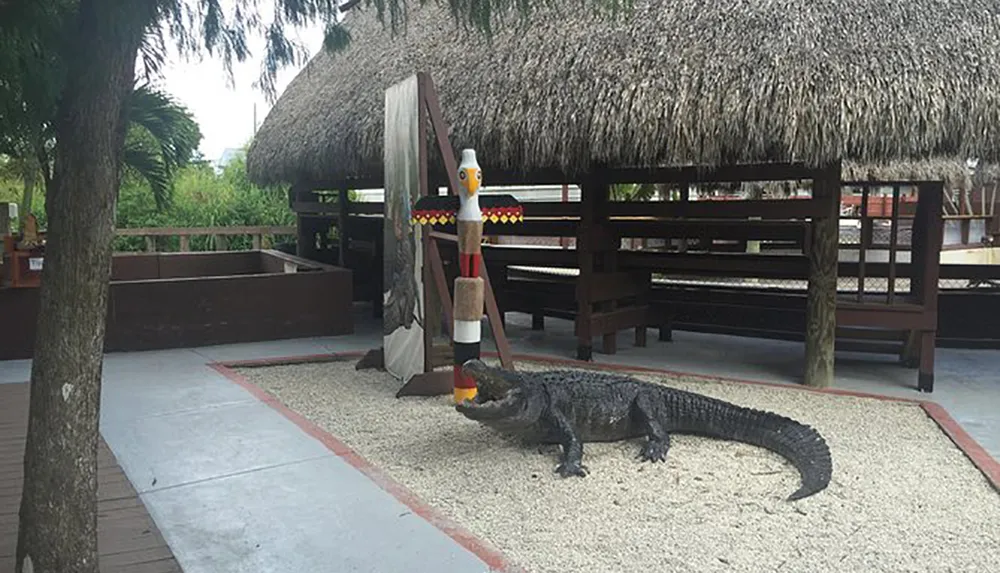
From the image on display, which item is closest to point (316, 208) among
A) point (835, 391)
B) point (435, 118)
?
point (435, 118)

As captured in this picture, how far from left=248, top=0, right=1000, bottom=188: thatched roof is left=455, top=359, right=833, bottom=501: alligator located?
2019 mm

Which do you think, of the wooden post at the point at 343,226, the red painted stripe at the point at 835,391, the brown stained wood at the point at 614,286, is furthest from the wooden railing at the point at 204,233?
the brown stained wood at the point at 614,286

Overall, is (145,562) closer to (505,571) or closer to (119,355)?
(505,571)

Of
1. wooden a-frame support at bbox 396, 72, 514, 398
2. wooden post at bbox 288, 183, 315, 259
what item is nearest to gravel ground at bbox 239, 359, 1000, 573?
wooden a-frame support at bbox 396, 72, 514, 398

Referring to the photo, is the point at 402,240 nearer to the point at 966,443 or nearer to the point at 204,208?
the point at 966,443

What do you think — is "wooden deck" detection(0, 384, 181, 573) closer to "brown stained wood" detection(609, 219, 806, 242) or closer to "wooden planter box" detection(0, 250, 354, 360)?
"wooden planter box" detection(0, 250, 354, 360)

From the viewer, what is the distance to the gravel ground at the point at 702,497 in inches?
131

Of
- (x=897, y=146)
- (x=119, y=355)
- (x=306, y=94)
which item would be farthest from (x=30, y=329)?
(x=897, y=146)

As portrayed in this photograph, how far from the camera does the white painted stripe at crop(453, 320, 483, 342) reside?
4.93 meters

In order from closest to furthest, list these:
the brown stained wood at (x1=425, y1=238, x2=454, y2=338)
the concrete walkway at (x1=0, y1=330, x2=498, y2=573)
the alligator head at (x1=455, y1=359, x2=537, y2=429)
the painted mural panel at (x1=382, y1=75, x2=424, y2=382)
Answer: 1. the concrete walkway at (x1=0, y1=330, x2=498, y2=573)
2. the alligator head at (x1=455, y1=359, x2=537, y2=429)
3. the brown stained wood at (x1=425, y1=238, x2=454, y2=338)
4. the painted mural panel at (x1=382, y1=75, x2=424, y2=382)

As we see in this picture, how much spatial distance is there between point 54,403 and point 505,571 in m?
1.64

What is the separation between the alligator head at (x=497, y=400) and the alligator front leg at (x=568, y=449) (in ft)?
0.74

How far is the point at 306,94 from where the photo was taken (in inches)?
407

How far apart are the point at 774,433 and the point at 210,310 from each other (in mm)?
5268
